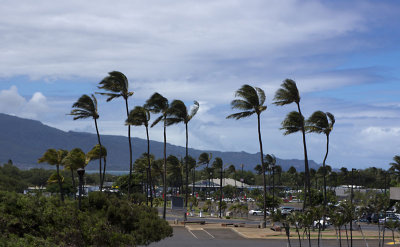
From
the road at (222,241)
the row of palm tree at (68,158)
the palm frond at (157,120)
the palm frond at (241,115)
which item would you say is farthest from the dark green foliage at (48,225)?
the palm frond at (157,120)

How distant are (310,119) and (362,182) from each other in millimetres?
121741

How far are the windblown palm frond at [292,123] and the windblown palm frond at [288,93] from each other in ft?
10.1

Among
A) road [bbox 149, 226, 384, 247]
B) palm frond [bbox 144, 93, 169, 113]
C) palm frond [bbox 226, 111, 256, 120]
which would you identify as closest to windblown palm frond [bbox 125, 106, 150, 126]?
palm frond [bbox 144, 93, 169, 113]

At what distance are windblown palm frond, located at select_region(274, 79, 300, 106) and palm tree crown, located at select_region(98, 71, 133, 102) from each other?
21.1m

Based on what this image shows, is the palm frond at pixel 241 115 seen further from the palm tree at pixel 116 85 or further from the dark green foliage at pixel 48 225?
the dark green foliage at pixel 48 225

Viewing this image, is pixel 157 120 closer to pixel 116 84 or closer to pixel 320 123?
pixel 116 84

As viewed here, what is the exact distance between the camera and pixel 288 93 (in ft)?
219

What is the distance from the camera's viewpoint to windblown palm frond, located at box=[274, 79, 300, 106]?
218ft

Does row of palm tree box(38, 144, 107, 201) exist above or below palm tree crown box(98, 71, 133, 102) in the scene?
below

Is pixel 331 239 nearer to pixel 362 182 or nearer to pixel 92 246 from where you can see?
pixel 92 246

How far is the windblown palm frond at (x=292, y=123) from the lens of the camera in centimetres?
6975

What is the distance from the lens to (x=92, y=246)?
1758 centimetres

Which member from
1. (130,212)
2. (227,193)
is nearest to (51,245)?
(130,212)

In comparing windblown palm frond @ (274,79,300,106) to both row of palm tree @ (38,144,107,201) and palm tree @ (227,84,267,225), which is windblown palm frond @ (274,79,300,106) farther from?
row of palm tree @ (38,144,107,201)
